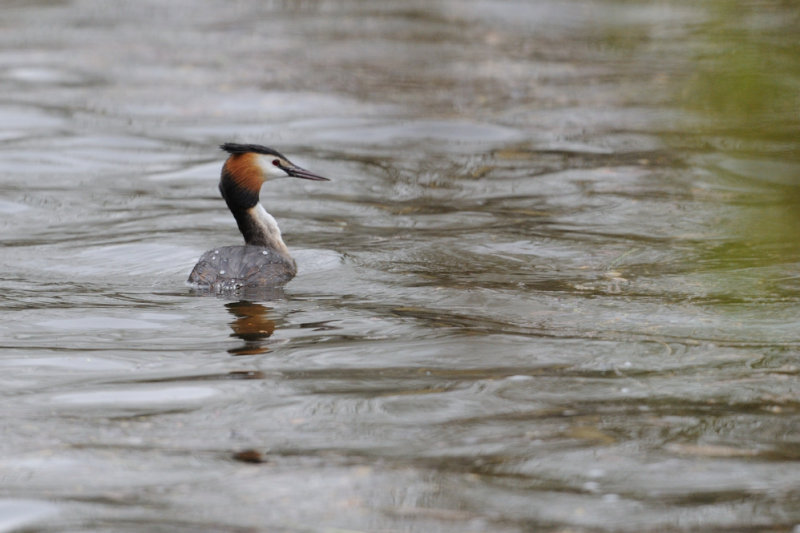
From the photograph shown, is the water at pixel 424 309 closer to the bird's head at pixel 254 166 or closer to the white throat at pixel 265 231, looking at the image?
the white throat at pixel 265 231

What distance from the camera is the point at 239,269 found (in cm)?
829

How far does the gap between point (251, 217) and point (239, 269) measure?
73 centimetres

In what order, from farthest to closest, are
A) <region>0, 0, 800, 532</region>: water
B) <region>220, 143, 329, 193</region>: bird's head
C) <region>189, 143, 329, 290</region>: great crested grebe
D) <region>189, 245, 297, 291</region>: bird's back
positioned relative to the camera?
<region>220, 143, 329, 193</region>: bird's head
<region>189, 143, 329, 290</region>: great crested grebe
<region>189, 245, 297, 291</region>: bird's back
<region>0, 0, 800, 532</region>: water

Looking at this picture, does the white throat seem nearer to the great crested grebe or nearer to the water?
the great crested grebe

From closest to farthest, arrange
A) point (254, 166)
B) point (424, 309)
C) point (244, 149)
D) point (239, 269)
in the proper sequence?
point (424, 309) → point (239, 269) → point (244, 149) → point (254, 166)

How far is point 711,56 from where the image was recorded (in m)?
2.45

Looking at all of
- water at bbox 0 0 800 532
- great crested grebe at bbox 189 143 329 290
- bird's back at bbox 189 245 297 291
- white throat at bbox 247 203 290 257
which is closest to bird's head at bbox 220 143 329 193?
great crested grebe at bbox 189 143 329 290

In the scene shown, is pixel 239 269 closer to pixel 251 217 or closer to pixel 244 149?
pixel 251 217

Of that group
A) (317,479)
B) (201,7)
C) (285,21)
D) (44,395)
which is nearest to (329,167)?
(44,395)

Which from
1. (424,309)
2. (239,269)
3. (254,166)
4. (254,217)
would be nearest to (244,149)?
(254,166)

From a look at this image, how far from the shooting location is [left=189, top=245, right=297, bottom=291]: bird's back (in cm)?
819

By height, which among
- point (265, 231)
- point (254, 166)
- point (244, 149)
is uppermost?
point (244, 149)

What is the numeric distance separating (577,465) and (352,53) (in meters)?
14.7

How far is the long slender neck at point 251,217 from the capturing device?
8812 mm
